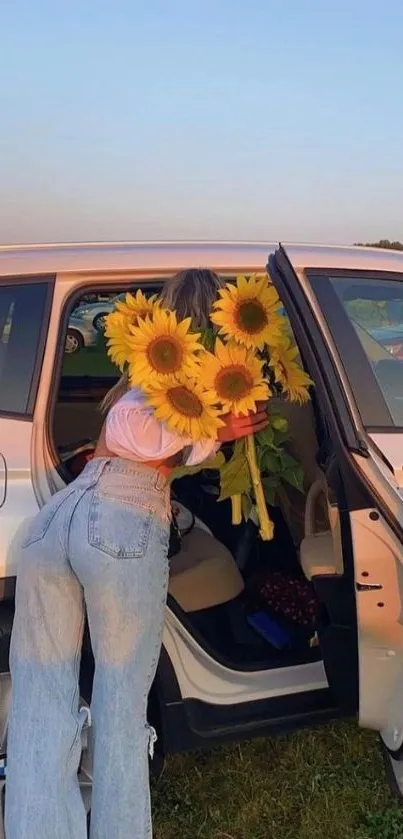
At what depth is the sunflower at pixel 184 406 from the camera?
188 centimetres

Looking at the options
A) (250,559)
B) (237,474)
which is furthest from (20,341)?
(250,559)

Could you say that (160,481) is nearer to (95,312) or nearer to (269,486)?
(269,486)

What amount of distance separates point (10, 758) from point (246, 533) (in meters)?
1.47

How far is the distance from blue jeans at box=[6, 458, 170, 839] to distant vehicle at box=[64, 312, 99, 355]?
1.28m

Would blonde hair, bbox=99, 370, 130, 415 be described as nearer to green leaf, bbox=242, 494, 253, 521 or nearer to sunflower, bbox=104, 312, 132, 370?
sunflower, bbox=104, 312, 132, 370

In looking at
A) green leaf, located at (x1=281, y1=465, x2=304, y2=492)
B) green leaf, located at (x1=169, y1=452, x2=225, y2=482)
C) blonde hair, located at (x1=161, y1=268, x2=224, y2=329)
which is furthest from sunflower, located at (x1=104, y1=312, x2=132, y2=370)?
green leaf, located at (x1=281, y1=465, x2=304, y2=492)

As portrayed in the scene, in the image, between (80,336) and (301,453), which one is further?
(80,336)

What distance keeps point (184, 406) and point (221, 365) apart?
0.16m

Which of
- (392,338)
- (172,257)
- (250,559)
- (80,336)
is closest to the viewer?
(172,257)

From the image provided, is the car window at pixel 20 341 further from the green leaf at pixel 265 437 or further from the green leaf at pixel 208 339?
the green leaf at pixel 265 437

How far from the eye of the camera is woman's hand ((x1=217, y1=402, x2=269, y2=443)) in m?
2.01

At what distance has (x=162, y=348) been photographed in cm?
192

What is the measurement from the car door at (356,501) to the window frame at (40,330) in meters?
0.66

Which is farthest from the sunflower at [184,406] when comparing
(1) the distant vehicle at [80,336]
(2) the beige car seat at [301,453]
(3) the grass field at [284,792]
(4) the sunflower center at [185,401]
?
(3) the grass field at [284,792]
